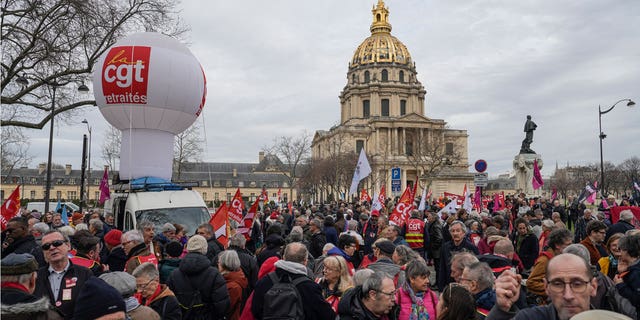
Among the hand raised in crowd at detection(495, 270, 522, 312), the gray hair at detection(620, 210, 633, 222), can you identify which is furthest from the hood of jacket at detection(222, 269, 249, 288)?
the gray hair at detection(620, 210, 633, 222)

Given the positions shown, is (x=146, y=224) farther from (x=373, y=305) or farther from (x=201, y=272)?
(x=373, y=305)

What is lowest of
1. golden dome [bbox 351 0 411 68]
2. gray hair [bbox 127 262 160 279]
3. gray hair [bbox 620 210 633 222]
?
gray hair [bbox 127 262 160 279]

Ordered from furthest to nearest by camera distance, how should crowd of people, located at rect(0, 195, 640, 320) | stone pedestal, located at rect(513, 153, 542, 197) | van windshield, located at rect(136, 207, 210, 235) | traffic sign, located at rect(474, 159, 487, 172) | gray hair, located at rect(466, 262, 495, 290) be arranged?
stone pedestal, located at rect(513, 153, 542, 197), traffic sign, located at rect(474, 159, 487, 172), van windshield, located at rect(136, 207, 210, 235), gray hair, located at rect(466, 262, 495, 290), crowd of people, located at rect(0, 195, 640, 320)

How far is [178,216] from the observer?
39.9 feet

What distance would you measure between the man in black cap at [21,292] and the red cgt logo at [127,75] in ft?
35.3

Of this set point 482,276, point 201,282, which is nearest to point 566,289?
point 482,276

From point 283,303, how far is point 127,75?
1119 cm

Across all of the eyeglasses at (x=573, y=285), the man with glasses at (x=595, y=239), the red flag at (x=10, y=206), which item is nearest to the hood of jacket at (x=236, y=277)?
the eyeglasses at (x=573, y=285)

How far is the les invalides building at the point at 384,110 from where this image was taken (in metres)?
96.4

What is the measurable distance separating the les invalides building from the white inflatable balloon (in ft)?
251

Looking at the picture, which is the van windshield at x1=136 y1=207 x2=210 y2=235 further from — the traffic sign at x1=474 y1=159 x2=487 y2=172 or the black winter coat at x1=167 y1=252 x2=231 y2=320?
the traffic sign at x1=474 y1=159 x2=487 y2=172

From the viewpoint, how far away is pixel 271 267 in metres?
6.09

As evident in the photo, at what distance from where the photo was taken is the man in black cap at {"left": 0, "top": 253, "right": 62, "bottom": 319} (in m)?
3.09

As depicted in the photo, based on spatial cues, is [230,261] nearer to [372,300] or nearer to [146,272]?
[146,272]
